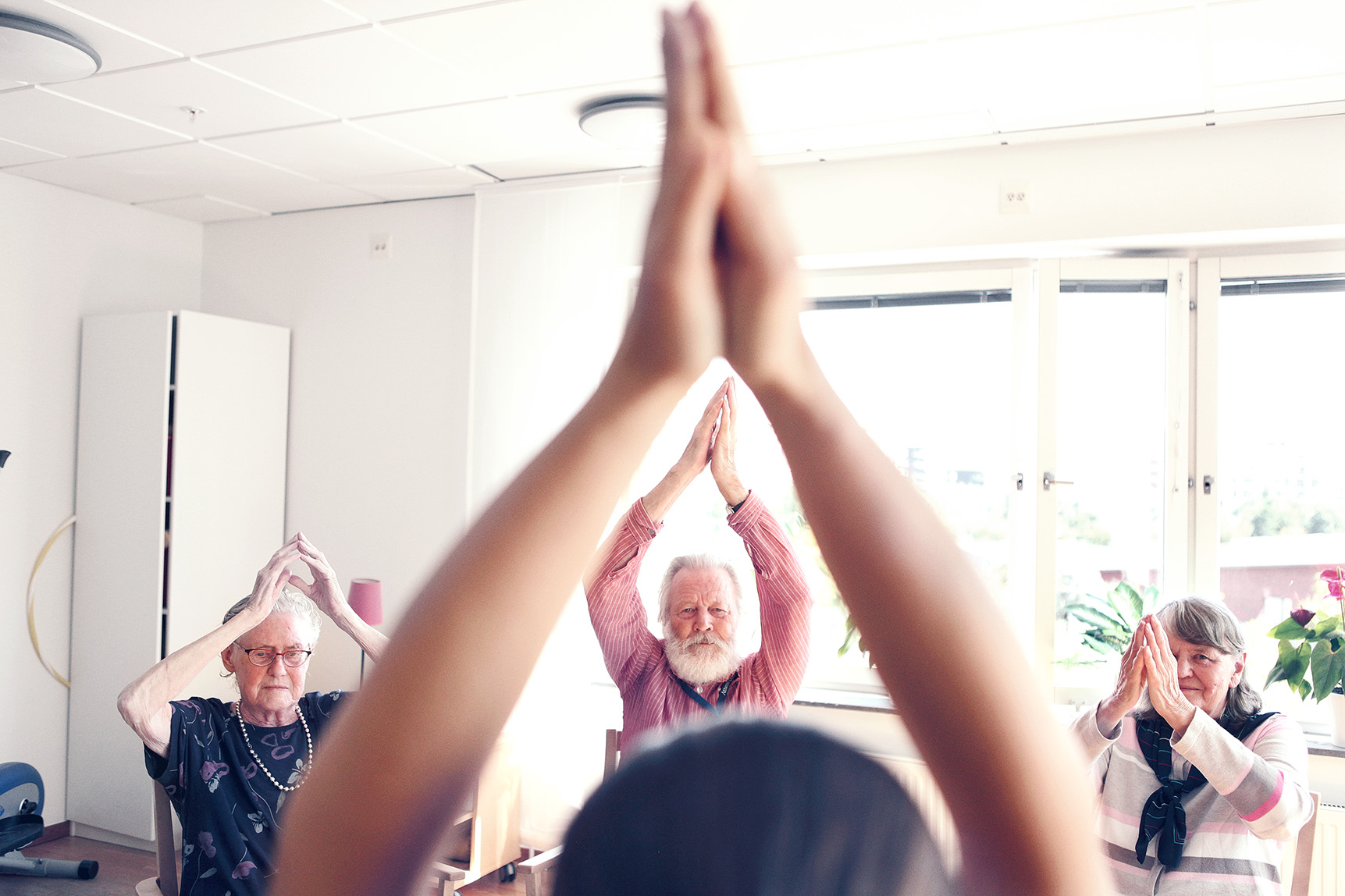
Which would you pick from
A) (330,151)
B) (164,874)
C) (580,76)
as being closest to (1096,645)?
(580,76)

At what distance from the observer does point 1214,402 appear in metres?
3.71

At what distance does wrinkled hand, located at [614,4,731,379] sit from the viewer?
471 millimetres

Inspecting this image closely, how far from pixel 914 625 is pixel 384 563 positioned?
476cm

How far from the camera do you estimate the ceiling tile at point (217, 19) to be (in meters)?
2.73

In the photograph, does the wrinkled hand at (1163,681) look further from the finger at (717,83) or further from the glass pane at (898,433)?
the finger at (717,83)

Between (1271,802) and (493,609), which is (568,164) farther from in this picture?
(493,609)

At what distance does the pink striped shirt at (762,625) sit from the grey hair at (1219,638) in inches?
42.3

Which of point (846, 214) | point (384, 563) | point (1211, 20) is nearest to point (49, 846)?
point (384, 563)

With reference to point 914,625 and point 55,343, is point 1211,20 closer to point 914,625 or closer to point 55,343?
point 914,625

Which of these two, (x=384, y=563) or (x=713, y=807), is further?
(x=384, y=563)

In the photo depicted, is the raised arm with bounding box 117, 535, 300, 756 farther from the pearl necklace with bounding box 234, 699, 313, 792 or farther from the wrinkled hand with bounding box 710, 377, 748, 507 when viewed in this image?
the wrinkled hand with bounding box 710, 377, 748, 507

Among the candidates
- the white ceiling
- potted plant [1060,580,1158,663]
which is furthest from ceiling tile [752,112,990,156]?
potted plant [1060,580,1158,663]

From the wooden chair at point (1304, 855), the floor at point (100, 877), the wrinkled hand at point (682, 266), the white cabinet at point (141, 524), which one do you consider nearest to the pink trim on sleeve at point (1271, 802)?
the wooden chair at point (1304, 855)

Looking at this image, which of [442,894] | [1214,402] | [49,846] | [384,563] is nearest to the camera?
[442,894]
